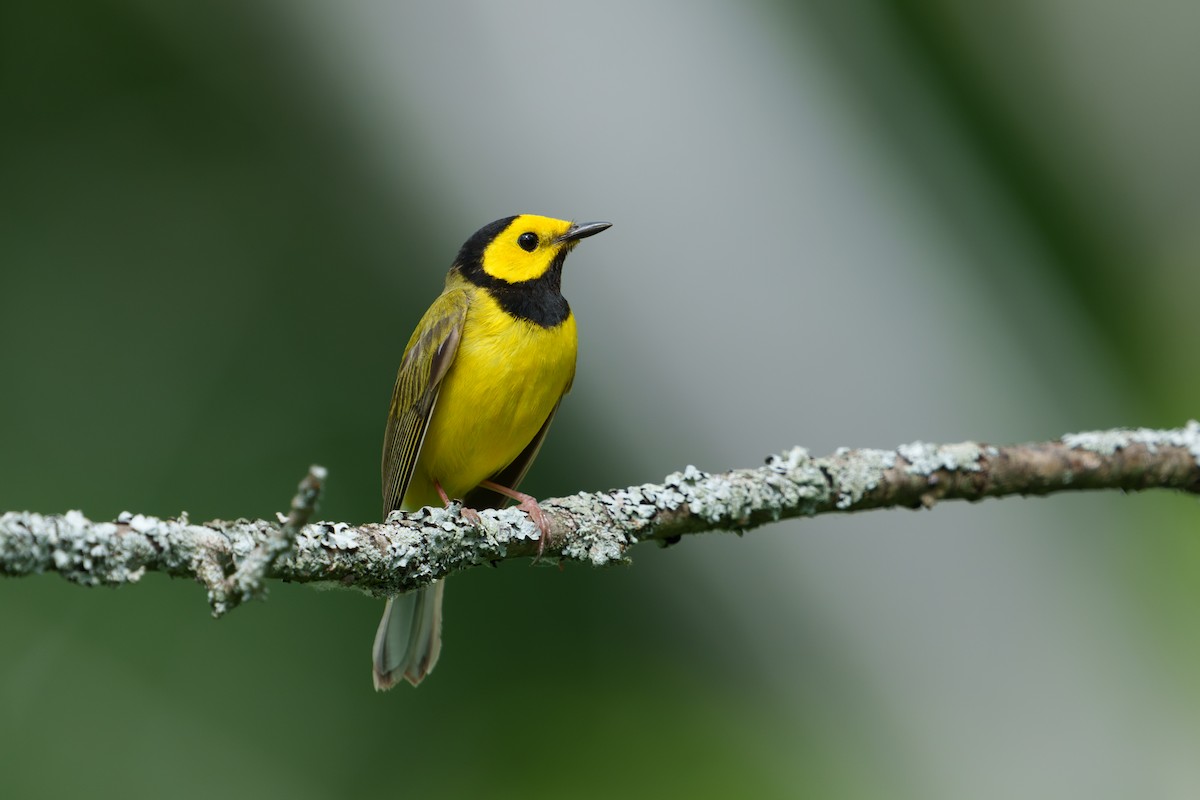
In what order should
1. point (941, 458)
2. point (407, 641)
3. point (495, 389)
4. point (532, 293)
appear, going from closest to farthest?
point (941, 458), point (407, 641), point (495, 389), point (532, 293)

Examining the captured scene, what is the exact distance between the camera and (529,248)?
14.4 feet

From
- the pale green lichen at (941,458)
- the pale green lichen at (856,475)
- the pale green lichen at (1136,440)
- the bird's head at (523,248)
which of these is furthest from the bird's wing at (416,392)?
the pale green lichen at (1136,440)

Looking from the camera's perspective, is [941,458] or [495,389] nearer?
[941,458]

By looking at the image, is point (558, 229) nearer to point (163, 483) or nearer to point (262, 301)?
point (262, 301)

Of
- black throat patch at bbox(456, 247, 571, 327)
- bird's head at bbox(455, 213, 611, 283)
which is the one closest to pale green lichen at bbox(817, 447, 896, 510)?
black throat patch at bbox(456, 247, 571, 327)

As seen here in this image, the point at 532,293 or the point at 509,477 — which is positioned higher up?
the point at 532,293

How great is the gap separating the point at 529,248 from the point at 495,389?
2.53ft

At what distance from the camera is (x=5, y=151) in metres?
5.21

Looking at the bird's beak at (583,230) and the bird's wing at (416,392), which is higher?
the bird's beak at (583,230)

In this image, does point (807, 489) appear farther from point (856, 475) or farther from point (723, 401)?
point (723, 401)

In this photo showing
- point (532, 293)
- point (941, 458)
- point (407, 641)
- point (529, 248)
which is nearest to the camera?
point (941, 458)

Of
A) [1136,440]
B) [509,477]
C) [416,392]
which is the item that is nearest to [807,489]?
[1136,440]

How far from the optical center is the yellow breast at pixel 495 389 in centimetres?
390

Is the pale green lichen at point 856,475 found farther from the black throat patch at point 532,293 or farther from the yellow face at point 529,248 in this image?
the yellow face at point 529,248
